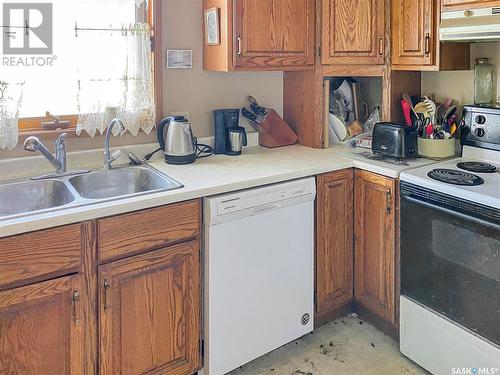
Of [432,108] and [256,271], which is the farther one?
[432,108]

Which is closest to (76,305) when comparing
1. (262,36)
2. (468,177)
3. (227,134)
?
(227,134)

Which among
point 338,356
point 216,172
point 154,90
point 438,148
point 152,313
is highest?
point 154,90

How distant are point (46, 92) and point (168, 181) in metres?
0.70

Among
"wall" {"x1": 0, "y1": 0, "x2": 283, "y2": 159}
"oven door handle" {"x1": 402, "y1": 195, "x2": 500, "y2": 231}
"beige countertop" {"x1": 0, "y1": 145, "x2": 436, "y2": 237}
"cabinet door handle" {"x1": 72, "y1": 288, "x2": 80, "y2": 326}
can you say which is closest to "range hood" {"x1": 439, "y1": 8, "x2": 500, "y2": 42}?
"beige countertop" {"x1": 0, "y1": 145, "x2": 436, "y2": 237}

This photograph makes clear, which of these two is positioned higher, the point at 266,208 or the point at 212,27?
the point at 212,27

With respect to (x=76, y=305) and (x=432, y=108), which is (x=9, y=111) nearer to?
(x=76, y=305)

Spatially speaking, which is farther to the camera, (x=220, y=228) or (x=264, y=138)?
(x=264, y=138)

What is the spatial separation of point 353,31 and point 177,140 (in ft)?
3.53

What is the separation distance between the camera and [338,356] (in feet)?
7.20

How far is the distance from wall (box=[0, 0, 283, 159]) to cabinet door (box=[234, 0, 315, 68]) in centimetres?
29

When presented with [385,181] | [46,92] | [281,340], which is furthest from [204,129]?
[281,340]

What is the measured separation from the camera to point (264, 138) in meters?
2.66

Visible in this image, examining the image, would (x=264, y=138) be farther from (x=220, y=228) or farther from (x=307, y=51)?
(x=220, y=228)

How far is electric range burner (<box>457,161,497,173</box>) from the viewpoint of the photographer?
203 centimetres
